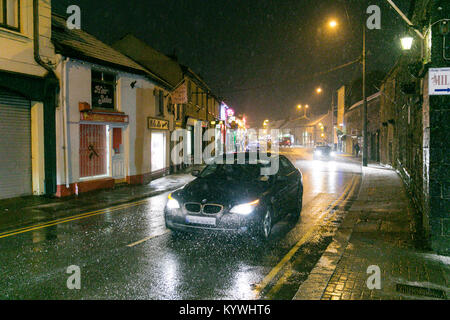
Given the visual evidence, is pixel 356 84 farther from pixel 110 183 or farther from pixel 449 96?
pixel 449 96

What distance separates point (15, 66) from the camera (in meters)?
11.6

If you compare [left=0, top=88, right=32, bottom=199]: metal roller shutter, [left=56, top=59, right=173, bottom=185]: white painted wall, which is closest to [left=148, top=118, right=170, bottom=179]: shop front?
[left=56, top=59, right=173, bottom=185]: white painted wall

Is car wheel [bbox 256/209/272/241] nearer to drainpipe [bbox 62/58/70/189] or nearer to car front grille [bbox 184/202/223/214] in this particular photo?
car front grille [bbox 184/202/223/214]

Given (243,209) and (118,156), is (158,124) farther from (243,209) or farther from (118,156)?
(243,209)

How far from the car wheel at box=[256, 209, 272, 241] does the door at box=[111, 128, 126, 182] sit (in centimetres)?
1031

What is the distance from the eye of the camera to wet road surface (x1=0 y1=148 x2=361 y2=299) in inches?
190

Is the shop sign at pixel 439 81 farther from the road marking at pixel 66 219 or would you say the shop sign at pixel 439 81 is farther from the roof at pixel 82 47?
the roof at pixel 82 47

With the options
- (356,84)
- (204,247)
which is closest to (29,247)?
(204,247)

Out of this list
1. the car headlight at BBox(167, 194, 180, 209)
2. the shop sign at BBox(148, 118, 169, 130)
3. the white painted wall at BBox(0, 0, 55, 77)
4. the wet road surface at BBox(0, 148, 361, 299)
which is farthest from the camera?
the shop sign at BBox(148, 118, 169, 130)

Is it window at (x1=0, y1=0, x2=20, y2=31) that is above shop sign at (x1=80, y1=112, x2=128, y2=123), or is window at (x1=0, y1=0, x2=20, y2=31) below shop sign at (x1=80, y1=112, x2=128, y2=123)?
above

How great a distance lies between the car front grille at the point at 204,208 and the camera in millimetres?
6691

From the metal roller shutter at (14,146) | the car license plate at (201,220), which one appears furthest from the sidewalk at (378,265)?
the metal roller shutter at (14,146)

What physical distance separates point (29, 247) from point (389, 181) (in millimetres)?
15007

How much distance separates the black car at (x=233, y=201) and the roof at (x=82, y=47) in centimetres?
798
